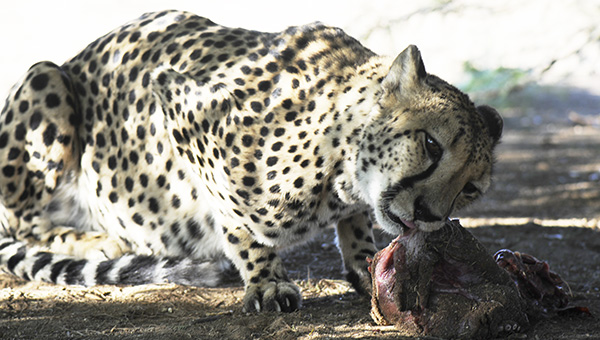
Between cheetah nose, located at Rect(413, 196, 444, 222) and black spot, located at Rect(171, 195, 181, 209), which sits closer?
cheetah nose, located at Rect(413, 196, 444, 222)

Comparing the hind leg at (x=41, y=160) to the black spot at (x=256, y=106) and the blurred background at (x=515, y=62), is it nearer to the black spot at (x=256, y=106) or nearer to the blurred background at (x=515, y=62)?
the blurred background at (x=515, y=62)

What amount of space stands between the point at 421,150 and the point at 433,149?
4 centimetres

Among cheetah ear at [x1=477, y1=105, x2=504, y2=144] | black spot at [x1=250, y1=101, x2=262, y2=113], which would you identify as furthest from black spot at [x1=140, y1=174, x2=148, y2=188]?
cheetah ear at [x1=477, y1=105, x2=504, y2=144]

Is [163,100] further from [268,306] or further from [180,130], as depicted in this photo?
[268,306]

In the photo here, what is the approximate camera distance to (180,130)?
3363 mm

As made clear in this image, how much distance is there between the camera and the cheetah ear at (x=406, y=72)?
2787mm

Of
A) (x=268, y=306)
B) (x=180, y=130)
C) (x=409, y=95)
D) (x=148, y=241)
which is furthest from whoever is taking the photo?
(x=148, y=241)

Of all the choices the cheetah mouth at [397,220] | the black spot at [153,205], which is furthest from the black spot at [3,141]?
the cheetah mouth at [397,220]

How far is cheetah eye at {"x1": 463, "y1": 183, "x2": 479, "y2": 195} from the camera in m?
2.74

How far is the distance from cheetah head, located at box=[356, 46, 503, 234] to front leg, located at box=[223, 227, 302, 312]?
1.82 feet

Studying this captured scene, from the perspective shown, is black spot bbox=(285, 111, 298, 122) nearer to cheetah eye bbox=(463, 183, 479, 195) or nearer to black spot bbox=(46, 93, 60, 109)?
cheetah eye bbox=(463, 183, 479, 195)

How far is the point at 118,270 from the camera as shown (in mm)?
3498

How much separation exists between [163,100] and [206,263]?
2.65 feet

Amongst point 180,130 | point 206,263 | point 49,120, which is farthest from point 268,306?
point 49,120
